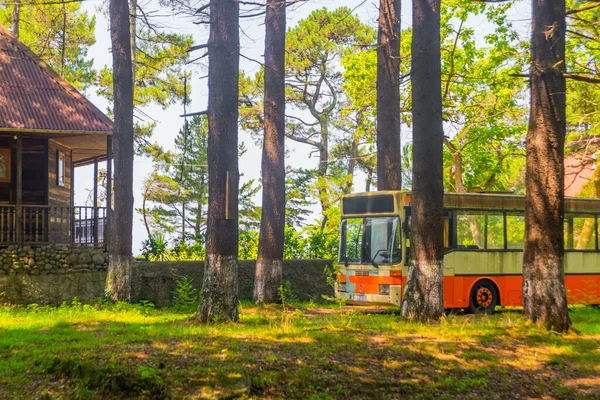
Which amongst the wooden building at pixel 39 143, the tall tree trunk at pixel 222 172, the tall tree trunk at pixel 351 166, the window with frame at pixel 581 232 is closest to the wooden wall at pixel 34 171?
the wooden building at pixel 39 143

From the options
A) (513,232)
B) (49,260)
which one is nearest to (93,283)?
(49,260)

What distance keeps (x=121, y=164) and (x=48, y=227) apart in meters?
3.38

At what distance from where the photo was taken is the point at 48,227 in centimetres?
2206

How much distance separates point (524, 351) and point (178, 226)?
139 ft

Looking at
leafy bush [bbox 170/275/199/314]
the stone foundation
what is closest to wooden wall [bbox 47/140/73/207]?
the stone foundation

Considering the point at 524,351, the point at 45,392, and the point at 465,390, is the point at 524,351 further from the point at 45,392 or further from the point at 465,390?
the point at 45,392

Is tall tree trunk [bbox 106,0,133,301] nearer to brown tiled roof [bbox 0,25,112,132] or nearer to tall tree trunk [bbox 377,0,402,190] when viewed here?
brown tiled roof [bbox 0,25,112,132]

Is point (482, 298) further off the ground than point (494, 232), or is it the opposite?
point (494, 232)

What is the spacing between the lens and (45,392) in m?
A: 9.67

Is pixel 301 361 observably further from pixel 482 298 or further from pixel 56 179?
pixel 56 179

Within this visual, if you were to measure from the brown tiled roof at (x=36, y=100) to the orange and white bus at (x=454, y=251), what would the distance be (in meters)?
8.66

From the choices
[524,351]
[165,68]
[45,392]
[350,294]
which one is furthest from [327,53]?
[45,392]

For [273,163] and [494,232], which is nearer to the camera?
[494,232]

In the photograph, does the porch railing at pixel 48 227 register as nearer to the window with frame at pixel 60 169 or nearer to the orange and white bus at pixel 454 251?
the window with frame at pixel 60 169
